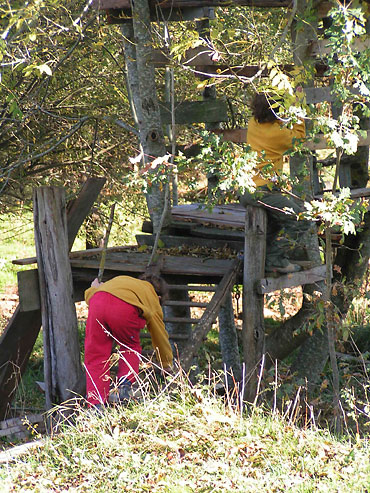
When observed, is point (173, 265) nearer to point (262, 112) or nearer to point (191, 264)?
point (191, 264)

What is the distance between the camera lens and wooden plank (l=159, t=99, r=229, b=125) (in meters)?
7.40

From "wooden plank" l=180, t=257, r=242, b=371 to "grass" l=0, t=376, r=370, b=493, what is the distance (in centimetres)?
99

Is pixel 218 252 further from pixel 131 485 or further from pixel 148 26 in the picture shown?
pixel 131 485

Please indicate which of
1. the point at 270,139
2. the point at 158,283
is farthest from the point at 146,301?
the point at 270,139

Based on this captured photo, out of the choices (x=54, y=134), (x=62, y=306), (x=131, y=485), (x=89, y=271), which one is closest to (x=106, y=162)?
(x=54, y=134)

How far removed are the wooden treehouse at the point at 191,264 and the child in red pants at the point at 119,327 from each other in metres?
0.41

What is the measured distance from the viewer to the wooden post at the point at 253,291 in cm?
634

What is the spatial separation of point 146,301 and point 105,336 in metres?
0.44

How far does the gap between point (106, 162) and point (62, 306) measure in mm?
4224

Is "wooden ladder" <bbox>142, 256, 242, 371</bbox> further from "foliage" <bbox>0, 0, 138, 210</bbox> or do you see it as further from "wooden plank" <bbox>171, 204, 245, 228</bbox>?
"foliage" <bbox>0, 0, 138, 210</bbox>

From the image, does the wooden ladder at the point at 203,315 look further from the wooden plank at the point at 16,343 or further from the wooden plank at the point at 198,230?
the wooden plank at the point at 16,343

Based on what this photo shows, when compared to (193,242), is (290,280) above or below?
below

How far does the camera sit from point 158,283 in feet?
22.0

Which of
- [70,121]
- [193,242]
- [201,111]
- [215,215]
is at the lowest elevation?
[193,242]
